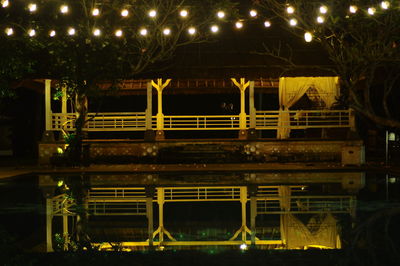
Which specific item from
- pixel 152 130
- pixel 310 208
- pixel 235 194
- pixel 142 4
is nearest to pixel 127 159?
pixel 152 130

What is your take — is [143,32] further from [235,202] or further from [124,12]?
[235,202]

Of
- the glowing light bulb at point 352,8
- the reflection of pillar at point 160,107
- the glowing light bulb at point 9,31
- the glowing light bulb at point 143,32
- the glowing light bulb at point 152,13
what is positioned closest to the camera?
the glowing light bulb at point 352,8

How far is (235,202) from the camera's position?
14250 mm

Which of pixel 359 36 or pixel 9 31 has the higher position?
A: pixel 9 31

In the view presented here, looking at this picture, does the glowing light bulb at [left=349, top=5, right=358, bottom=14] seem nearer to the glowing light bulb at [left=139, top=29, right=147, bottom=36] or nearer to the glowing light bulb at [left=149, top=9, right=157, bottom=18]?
Answer: the glowing light bulb at [left=149, top=9, right=157, bottom=18]

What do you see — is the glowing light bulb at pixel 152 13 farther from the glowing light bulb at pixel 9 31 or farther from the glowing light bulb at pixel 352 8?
the glowing light bulb at pixel 352 8

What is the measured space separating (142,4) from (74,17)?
9.37 ft

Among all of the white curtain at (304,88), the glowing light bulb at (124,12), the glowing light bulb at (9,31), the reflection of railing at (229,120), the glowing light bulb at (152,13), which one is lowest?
the reflection of railing at (229,120)

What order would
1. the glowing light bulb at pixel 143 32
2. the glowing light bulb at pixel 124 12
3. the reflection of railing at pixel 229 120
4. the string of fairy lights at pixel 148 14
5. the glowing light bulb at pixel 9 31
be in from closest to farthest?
the string of fairy lights at pixel 148 14 → the glowing light bulb at pixel 9 31 → the glowing light bulb at pixel 143 32 → the glowing light bulb at pixel 124 12 → the reflection of railing at pixel 229 120

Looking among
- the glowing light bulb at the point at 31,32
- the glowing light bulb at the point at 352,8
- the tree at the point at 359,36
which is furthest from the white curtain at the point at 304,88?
the glowing light bulb at the point at 31,32

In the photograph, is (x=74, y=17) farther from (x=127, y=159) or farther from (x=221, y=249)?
(x=221, y=249)

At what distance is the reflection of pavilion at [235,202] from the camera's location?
386 inches

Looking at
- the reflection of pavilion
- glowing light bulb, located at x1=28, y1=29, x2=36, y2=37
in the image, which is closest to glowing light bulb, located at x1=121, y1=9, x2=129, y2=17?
glowing light bulb, located at x1=28, y1=29, x2=36, y2=37

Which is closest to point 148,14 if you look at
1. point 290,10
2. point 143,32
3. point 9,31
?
point 143,32
